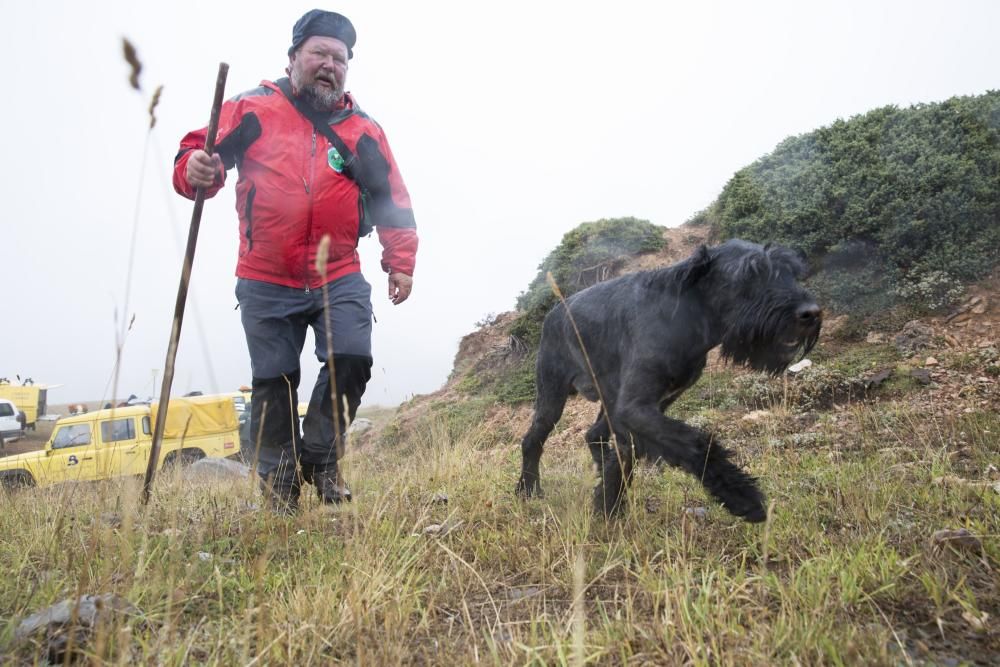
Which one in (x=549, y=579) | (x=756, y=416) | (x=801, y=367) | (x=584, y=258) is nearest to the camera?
(x=549, y=579)

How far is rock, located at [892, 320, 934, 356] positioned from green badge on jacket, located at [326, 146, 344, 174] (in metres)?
8.62

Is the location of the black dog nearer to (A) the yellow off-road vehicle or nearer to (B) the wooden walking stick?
(B) the wooden walking stick

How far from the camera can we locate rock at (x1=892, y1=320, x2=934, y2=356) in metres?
8.86

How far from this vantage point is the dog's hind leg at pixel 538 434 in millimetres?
4195

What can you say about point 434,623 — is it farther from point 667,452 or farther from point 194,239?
point 194,239

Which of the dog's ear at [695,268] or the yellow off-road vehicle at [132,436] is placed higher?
the dog's ear at [695,268]

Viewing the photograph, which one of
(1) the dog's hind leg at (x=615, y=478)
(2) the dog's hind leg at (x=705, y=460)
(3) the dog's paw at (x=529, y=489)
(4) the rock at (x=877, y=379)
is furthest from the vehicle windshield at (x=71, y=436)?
(4) the rock at (x=877, y=379)

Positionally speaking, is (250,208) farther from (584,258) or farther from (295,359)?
(584,258)

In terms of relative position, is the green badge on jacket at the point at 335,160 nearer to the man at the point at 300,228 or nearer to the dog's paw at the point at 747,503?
the man at the point at 300,228

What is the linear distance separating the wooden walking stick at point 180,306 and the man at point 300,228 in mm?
496

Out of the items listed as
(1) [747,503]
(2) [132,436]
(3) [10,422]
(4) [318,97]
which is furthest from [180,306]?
(3) [10,422]

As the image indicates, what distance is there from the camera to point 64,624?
6.07ft

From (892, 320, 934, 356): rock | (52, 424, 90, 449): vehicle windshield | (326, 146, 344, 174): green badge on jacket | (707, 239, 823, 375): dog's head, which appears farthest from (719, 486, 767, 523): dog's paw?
(52, 424, 90, 449): vehicle windshield

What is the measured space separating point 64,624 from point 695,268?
120 inches
